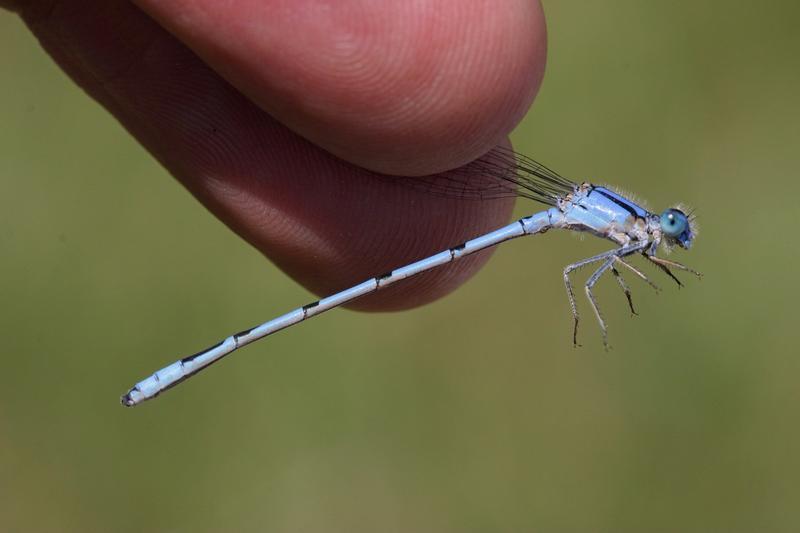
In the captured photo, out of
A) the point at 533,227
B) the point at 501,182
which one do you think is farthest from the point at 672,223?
the point at 501,182

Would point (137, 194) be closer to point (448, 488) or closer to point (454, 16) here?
point (448, 488)

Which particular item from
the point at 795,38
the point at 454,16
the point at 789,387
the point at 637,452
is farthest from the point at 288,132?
the point at 795,38

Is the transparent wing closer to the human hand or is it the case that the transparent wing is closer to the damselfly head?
the human hand

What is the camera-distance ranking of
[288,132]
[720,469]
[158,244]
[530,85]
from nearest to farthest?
1. [530,85]
2. [288,132]
3. [720,469]
4. [158,244]

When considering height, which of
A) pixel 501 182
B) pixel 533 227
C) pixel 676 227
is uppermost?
pixel 501 182

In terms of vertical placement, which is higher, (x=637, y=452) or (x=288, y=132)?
(x=288, y=132)

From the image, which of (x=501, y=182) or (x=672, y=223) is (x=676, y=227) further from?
(x=501, y=182)

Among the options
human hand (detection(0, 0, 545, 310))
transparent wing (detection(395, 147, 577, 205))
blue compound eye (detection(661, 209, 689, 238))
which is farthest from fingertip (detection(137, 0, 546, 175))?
blue compound eye (detection(661, 209, 689, 238))
